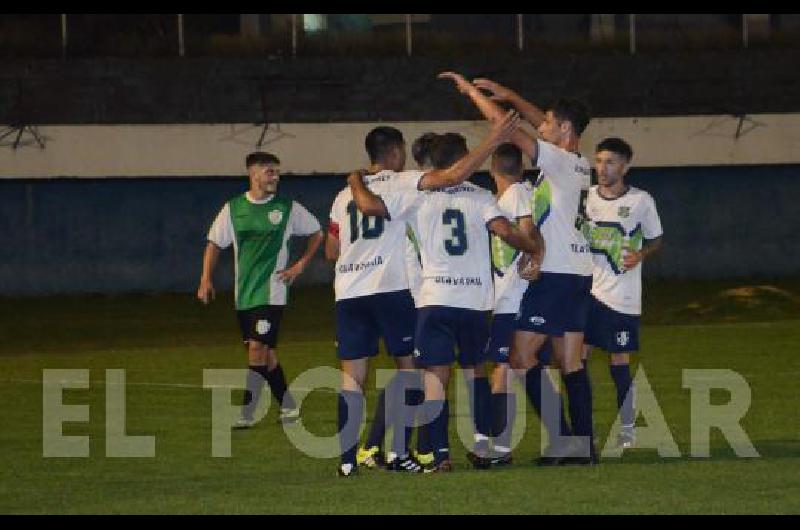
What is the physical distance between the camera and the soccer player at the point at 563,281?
11.9m

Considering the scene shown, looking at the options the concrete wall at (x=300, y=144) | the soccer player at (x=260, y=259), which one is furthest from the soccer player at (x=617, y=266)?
the concrete wall at (x=300, y=144)

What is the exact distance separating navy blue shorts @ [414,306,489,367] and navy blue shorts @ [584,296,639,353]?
76.1 inches

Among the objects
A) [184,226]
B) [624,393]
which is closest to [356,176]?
[624,393]

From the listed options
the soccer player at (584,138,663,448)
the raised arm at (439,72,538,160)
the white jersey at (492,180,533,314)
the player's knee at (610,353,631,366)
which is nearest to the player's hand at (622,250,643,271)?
the soccer player at (584,138,663,448)

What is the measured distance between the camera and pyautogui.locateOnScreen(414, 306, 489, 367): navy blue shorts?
457 inches

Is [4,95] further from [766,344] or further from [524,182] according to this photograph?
[524,182]

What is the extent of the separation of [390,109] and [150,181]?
16.4 feet

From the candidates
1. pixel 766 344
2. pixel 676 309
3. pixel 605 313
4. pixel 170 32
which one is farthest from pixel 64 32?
pixel 605 313

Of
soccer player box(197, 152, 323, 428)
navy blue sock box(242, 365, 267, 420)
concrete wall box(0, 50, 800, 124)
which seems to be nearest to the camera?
navy blue sock box(242, 365, 267, 420)

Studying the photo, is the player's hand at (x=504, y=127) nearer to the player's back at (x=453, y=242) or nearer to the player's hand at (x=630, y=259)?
the player's back at (x=453, y=242)

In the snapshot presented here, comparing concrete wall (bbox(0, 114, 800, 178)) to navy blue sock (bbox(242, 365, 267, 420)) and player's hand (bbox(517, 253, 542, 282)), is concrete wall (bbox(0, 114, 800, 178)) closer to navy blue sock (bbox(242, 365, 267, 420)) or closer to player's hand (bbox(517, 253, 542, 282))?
navy blue sock (bbox(242, 365, 267, 420))

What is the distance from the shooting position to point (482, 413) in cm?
1233

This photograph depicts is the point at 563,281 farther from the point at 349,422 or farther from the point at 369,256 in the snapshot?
the point at 349,422

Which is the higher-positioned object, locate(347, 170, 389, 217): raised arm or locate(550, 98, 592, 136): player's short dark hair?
locate(550, 98, 592, 136): player's short dark hair
